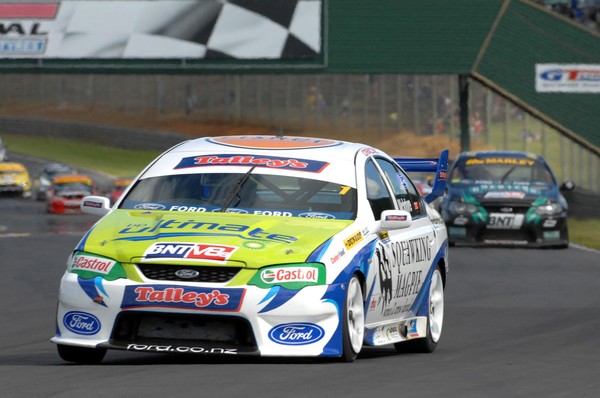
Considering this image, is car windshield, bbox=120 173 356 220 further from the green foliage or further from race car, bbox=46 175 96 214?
race car, bbox=46 175 96 214

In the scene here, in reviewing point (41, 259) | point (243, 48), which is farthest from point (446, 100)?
point (41, 259)

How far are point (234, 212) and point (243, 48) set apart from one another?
2993 centimetres

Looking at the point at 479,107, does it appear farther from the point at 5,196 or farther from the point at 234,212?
the point at 234,212

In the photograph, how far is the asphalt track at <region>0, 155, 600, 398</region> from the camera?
284 inches

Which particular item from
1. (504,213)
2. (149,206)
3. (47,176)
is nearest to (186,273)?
(149,206)

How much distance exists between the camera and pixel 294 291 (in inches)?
329

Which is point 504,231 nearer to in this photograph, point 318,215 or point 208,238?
point 318,215

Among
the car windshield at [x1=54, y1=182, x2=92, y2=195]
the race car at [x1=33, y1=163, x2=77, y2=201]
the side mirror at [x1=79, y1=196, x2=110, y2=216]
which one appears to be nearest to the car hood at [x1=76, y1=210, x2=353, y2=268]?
the side mirror at [x1=79, y1=196, x2=110, y2=216]

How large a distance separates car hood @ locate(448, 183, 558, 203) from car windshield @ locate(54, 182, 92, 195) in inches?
892

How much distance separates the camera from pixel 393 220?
933 centimetres

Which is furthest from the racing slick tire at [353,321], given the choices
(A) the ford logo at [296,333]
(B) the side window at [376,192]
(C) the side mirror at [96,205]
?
(C) the side mirror at [96,205]

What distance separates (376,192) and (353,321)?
129 centimetres

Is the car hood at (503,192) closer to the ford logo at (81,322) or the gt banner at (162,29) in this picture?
the gt banner at (162,29)

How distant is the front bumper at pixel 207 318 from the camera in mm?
8266
